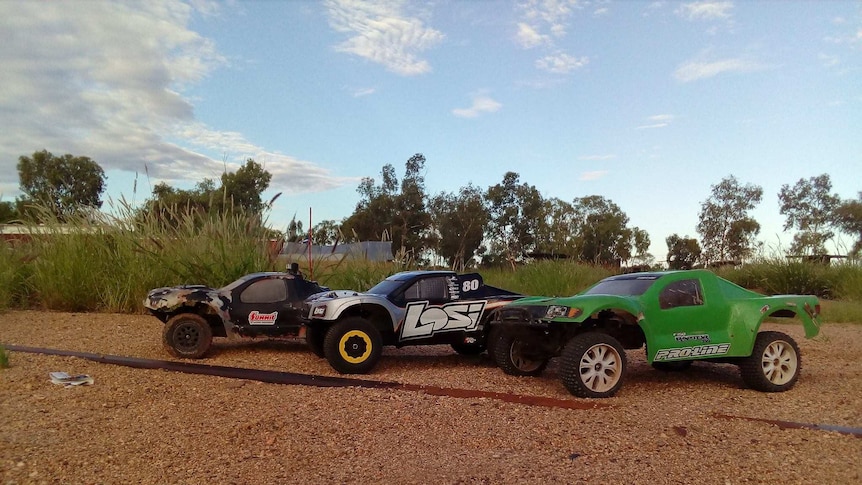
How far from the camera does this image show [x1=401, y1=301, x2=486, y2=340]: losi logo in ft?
29.8

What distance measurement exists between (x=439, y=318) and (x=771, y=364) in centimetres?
424

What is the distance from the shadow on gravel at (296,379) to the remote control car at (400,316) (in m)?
0.54

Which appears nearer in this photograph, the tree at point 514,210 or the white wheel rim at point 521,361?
the white wheel rim at point 521,361

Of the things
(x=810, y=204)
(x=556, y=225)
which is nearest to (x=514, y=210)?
(x=556, y=225)

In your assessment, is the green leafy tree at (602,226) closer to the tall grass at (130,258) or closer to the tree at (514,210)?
the tree at (514,210)

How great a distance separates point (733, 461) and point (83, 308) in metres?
12.7

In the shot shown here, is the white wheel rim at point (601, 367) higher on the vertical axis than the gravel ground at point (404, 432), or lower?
higher

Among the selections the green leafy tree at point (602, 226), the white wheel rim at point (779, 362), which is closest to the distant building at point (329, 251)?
the white wheel rim at point (779, 362)

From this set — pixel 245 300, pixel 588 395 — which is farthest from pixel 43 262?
pixel 588 395

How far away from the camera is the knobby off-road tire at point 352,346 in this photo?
27.5 feet

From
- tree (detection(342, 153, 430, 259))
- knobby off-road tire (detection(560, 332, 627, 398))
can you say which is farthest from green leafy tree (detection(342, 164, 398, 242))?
knobby off-road tire (detection(560, 332, 627, 398))

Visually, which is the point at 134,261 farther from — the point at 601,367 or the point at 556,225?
the point at 556,225

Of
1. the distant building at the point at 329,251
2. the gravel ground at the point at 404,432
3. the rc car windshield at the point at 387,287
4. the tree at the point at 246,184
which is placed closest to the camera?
the gravel ground at the point at 404,432

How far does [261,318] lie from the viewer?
949cm
